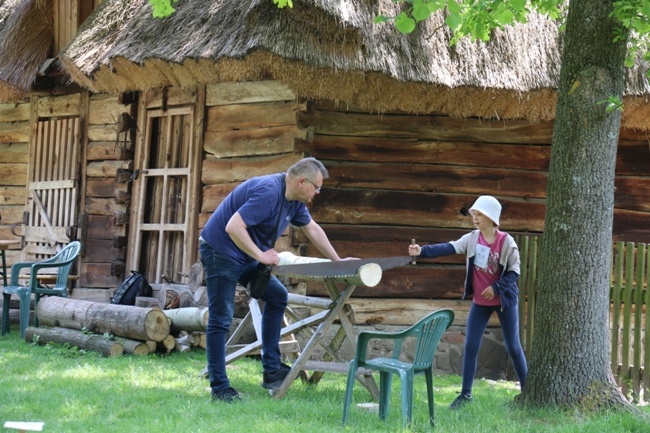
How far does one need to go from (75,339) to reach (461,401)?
4.16 metres

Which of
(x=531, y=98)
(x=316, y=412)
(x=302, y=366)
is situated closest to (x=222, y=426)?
(x=316, y=412)

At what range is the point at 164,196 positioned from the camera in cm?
989

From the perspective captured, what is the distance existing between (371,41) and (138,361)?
3.60 m

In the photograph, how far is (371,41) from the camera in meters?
7.96

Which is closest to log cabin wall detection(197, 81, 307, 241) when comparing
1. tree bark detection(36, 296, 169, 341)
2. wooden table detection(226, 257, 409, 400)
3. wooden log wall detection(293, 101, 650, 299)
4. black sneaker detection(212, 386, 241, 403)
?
wooden log wall detection(293, 101, 650, 299)

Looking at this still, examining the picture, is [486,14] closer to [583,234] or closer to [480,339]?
[583,234]

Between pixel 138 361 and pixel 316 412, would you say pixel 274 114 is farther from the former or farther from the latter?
pixel 316 412

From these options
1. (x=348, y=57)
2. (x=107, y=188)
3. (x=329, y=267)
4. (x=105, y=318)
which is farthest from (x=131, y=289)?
(x=329, y=267)

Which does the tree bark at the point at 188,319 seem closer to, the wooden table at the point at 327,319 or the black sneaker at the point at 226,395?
the wooden table at the point at 327,319

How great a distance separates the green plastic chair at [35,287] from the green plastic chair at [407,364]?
17.3 ft

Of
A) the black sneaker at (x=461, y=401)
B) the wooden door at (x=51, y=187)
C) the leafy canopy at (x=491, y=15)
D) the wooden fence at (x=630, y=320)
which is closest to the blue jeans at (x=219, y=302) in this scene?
the black sneaker at (x=461, y=401)

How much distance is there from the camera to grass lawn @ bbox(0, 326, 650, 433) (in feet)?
16.9

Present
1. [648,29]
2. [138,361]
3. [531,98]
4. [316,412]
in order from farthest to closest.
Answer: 1. [531,98]
2. [138,361]
3. [648,29]
4. [316,412]

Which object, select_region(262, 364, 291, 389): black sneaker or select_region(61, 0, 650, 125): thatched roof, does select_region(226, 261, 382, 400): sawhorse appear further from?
select_region(61, 0, 650, 125): thatched roof
